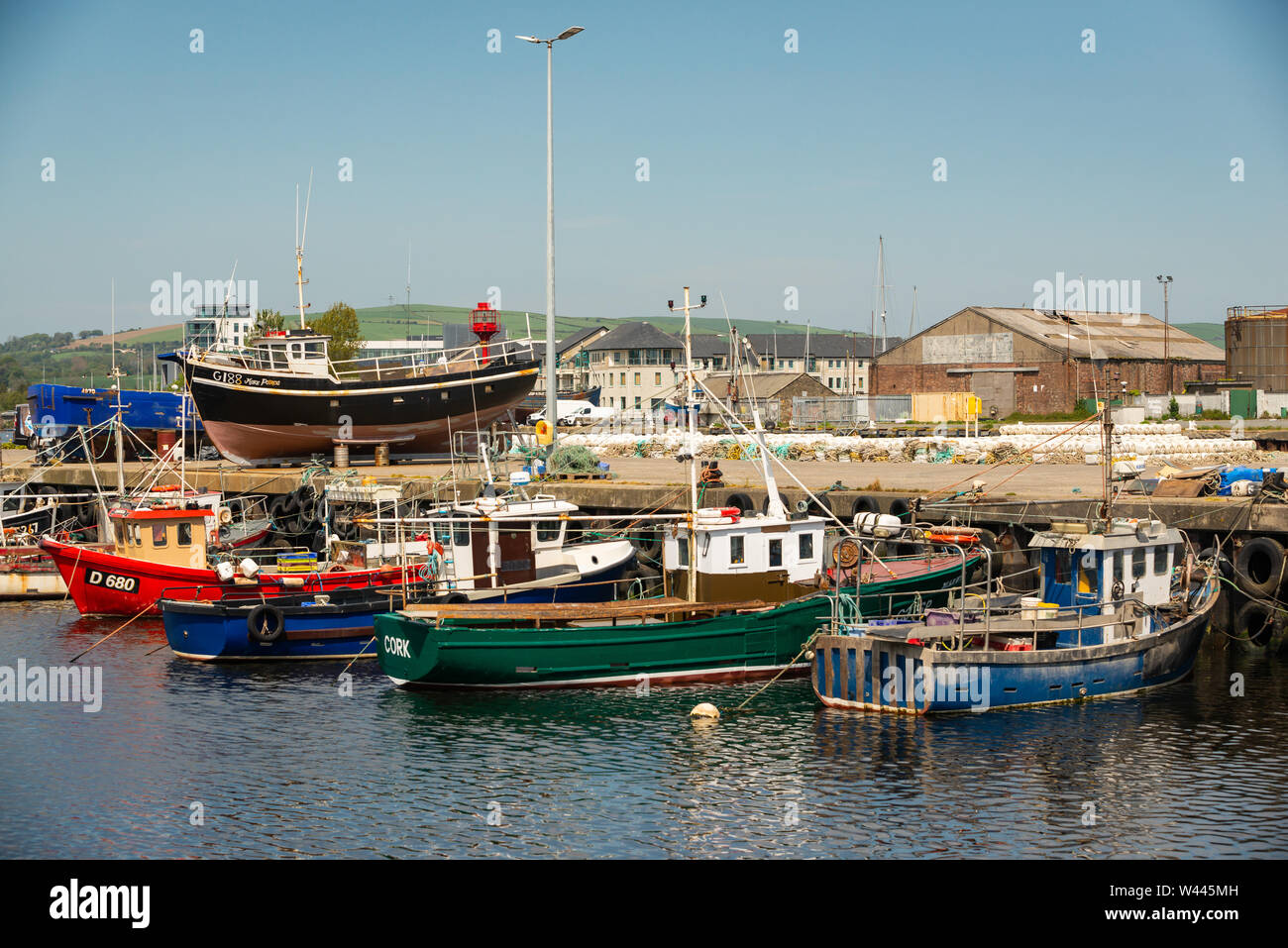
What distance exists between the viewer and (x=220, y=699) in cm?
2244

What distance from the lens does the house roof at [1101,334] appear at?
241ft

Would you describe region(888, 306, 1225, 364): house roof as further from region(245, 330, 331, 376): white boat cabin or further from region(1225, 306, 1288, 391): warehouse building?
region(245, 330, 331, 376): white boat cabin

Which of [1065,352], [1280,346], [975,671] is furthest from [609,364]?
[975,671]

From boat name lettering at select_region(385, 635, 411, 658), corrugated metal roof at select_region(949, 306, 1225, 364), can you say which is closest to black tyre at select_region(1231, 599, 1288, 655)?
boat name lettering at select_region(385, 635, 411, 658)

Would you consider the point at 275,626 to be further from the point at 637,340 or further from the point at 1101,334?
the point at 637,340

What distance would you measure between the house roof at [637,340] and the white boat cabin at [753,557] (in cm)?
8626

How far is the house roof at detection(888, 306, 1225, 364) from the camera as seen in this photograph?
73562 mm

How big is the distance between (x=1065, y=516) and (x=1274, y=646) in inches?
195

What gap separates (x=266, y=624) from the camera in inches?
1001

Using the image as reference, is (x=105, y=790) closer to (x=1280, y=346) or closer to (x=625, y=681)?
(x=625, y=681)

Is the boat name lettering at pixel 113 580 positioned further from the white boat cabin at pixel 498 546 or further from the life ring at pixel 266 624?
the white boat cabin at pixel 498 546

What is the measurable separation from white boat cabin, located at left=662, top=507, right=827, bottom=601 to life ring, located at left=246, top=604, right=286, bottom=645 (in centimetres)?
825

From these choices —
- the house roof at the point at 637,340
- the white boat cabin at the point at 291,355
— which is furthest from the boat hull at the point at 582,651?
the house roof at the point at 637,340

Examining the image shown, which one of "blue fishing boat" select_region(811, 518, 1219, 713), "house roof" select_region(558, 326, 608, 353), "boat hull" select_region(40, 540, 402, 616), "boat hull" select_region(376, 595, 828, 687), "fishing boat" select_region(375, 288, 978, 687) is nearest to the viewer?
"blue fishing boat" select_region(811, 518, 1219, 713)
